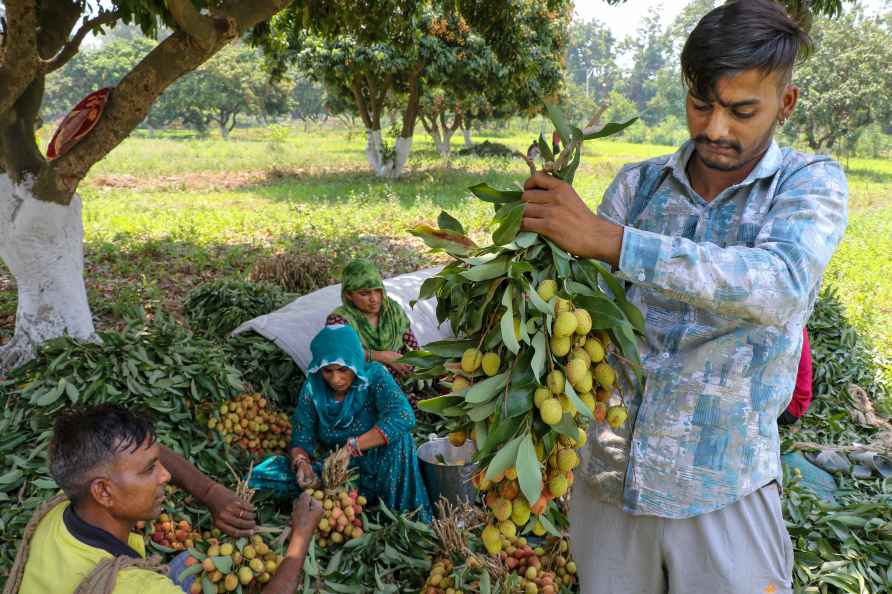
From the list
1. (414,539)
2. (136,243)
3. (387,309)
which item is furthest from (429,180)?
(414,539)

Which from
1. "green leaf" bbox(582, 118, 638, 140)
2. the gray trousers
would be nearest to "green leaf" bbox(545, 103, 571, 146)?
"green leaf" bbox(582, 118, 638, 140)

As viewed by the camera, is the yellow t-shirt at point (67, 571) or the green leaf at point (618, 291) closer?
the green leaf at point (618, 291)

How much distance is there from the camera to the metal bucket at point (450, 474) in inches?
115

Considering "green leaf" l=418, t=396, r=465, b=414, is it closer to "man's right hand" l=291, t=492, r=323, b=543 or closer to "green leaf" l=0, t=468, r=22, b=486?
"man's right hand" l=291, t=492, r=323, b=543

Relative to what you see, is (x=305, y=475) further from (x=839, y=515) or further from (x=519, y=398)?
(x=839, y=515)

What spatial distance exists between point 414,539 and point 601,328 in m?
1.75

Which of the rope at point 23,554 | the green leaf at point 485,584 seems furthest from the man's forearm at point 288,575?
the green leaf at point 485,584

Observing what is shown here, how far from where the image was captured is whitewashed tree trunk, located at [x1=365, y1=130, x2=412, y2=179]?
526 inches

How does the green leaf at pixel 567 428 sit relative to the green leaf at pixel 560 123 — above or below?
below

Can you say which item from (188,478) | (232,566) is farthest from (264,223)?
(232,566)

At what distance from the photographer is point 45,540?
145cm

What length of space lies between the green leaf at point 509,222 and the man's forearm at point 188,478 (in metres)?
1.27

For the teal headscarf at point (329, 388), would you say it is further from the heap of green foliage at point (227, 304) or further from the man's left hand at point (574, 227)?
the man's left hand at point (574, 227)

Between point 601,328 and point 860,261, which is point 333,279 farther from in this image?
point 860,261
